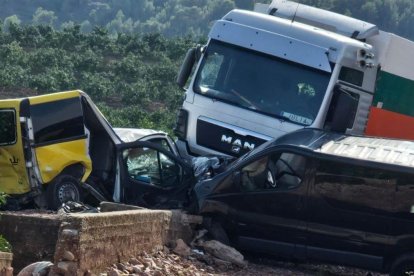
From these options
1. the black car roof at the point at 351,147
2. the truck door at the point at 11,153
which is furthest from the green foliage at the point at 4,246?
the black car roof at the point at 351,147

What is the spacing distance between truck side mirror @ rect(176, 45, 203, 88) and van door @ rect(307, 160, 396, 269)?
4.64 meters

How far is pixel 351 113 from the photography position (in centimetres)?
1589

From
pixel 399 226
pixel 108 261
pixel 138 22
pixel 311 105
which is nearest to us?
pixel 108 261

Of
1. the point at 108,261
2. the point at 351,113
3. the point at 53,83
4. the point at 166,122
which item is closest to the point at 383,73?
the point at 351,113

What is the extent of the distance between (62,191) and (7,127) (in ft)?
3.68

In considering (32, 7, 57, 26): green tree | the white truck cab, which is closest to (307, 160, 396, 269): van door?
the white truck cab

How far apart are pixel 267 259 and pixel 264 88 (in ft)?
11.4

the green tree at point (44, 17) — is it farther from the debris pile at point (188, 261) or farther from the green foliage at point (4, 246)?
the green foliage at point (4, 246)

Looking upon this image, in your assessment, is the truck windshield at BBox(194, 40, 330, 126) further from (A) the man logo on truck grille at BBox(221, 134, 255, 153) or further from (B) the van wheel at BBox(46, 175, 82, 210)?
(B) the van wheel at BBox(46, 175, 82, 210)

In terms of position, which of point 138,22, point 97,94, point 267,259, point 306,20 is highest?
point 306,20

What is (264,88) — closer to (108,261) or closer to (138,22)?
(108,261)

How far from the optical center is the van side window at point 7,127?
13.7 metres

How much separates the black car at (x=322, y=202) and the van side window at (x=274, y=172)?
12 mm

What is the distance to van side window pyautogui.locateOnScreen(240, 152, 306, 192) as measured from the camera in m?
12.8
